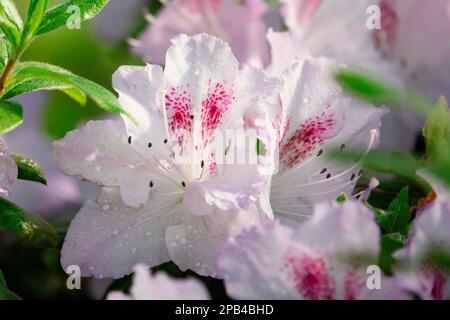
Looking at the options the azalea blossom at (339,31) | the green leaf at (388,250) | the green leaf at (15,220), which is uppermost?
the azalea blossom at (339,31)

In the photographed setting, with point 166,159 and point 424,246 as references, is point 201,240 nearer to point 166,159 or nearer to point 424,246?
point 166,159

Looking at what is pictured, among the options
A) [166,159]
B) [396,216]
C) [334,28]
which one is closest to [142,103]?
[166,159]

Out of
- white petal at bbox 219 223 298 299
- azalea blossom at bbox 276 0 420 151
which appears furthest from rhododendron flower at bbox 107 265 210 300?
azalea blossom at bbox 276 0 420 151

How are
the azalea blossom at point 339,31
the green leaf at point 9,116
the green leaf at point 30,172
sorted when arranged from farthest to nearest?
the azalea blossom at point 339,31 < the green leaf at point 30,172 < the green leaf at point 9,116

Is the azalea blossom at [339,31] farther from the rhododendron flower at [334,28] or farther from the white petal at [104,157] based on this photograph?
the white petal at [104,157]

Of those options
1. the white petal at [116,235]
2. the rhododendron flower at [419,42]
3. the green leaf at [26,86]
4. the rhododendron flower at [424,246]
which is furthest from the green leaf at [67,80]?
the rhododendron flower at [419,42]
